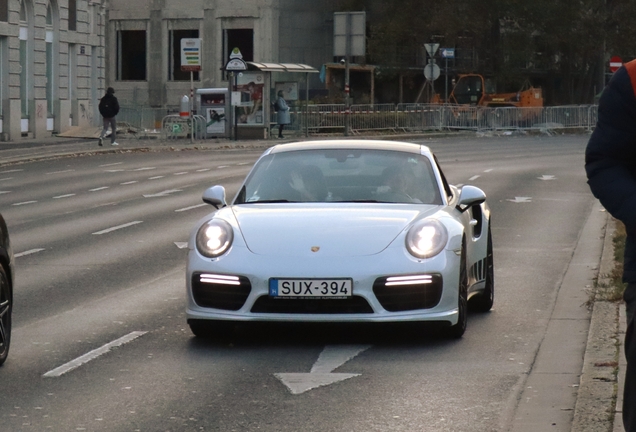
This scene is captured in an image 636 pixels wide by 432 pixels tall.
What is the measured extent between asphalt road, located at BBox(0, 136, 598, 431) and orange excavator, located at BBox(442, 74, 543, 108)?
44197 mm

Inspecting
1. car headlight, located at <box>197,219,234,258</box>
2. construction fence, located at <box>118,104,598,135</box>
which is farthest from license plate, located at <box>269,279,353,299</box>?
construction fence, located at <box>118,104,598,135</box>

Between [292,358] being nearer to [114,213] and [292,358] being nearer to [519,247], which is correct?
[519,247]

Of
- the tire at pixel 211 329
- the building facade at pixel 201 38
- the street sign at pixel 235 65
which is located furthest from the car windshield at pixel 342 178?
the building facade at pixel 201 38

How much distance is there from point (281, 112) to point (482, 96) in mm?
18459

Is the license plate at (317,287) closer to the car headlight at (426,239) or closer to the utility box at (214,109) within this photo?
the car headlight at (426,239)

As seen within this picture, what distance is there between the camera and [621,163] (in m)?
3.74

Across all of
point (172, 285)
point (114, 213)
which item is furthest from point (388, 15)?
point (172, 285)

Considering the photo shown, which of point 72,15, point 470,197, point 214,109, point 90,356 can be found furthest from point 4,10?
point 90,356

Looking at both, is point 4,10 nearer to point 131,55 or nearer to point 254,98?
point 254,98

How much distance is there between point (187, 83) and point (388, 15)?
11.2 metres

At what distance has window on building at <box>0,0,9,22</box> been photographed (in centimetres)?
4220

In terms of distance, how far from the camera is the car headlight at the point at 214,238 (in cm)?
859

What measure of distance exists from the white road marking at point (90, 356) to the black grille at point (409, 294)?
1672 mm

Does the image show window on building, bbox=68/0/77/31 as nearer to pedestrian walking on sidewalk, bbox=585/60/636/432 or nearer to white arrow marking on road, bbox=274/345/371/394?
white arrow marking on road, bbox=274/345/371/394
